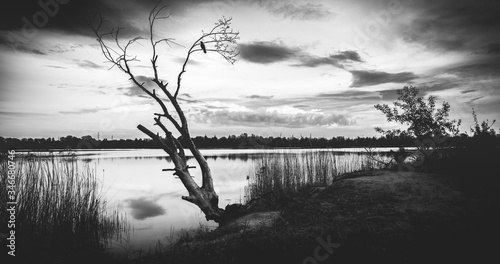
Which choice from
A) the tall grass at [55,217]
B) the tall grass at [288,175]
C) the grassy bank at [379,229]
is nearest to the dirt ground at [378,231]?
the grassy bank at [379,229]

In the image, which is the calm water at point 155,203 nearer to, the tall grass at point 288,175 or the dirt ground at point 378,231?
the tall grass at point 288,175

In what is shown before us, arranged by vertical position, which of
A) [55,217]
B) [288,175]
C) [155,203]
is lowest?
[155,203]

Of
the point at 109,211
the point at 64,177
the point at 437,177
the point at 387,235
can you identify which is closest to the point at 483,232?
the point at 387,235

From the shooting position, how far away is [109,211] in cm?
950

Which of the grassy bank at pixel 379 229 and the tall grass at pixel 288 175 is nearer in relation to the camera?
the grassy bank at pixel 379 229

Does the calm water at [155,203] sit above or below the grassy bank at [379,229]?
below

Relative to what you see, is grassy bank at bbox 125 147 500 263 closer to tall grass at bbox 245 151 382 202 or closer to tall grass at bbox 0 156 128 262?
tall grass at bbox 0 156 128 262

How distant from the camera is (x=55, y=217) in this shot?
20.4 feet

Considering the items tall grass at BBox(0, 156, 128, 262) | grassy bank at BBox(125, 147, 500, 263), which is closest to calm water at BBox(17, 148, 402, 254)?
tall grass at BBox(0, 156, 128, 262)

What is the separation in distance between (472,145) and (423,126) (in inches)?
192

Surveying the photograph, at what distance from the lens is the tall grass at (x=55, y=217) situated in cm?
538

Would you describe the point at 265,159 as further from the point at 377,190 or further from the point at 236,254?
the point at 236,254

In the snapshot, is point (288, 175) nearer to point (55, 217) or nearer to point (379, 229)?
point (379, 229)

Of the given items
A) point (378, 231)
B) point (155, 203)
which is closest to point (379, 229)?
point (378, 231)
